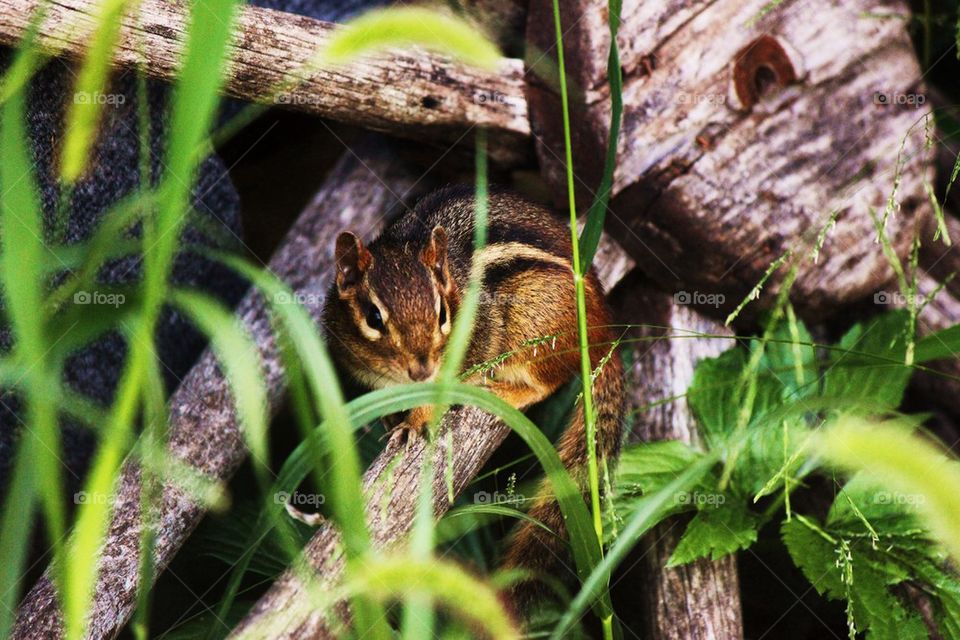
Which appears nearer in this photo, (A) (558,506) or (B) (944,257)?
(A) (558,506)

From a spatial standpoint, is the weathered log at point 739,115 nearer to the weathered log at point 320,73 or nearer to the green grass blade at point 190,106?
the weathered log at point 320,73

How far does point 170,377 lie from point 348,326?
88cm

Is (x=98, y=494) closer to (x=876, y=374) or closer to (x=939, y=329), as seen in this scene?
(x=876, y=374)

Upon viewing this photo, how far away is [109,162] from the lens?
9.31ft

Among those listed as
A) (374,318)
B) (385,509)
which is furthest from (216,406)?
(385,509)

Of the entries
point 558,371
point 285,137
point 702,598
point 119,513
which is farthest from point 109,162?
point 702,598

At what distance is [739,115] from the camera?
10.3ft

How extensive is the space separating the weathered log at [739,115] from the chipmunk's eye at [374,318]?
102cm

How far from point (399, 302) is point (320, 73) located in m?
0.87

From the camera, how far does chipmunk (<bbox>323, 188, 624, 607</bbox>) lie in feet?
8.35

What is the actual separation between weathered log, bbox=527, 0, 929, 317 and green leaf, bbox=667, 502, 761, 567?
98cm

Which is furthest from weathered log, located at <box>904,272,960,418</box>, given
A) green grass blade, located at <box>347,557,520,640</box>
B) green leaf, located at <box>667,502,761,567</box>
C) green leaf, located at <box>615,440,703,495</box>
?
green grass blade, located at <box>347,557,520,640</box>

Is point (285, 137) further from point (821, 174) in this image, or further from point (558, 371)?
point (821, 174)

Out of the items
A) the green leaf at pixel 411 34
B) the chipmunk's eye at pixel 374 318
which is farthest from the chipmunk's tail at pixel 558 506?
the green leaf at pixel 411 34
